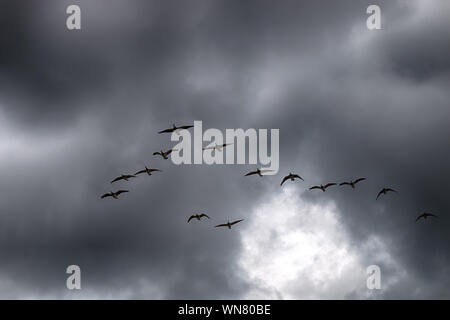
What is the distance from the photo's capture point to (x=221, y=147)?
168 m
